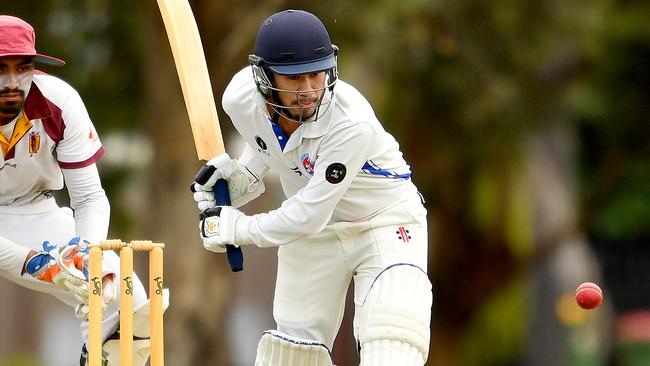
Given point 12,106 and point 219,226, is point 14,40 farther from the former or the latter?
point 219,226

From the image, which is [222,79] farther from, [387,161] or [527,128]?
[387,161]

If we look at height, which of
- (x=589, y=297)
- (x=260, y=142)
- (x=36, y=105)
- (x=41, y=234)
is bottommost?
(x=589, y=297)

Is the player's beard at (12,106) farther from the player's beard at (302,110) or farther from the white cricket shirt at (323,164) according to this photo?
the player's beard at (302,110)

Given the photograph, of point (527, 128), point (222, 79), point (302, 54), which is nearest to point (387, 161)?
point (302, 54)

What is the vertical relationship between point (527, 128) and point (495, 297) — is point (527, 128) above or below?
above

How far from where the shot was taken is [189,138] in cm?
1117

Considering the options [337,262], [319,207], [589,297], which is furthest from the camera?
[589,297]

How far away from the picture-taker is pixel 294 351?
17.4ft

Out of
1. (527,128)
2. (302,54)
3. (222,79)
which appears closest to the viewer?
(302,54)

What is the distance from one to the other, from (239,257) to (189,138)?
19.9ft

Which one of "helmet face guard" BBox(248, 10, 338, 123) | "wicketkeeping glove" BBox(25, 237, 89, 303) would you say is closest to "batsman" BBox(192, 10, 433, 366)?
"helmet face guard" BBox(248, 10, 338, 123)

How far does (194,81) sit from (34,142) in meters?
0.68

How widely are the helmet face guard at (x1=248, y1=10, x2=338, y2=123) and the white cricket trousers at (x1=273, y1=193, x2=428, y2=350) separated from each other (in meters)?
0.51

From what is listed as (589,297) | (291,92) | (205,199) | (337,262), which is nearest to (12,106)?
(205,199)
